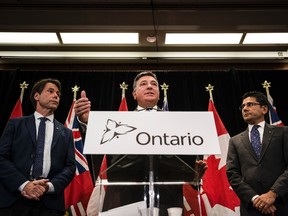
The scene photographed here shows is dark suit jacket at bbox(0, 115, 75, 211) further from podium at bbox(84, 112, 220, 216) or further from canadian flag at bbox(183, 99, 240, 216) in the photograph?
canadian flag at bbox(183, 99, 240, 216)

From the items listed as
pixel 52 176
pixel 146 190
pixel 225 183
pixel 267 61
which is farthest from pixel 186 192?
pixel 267 61

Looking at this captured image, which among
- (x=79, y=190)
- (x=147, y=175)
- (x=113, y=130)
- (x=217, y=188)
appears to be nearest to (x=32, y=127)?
(x=113, y=130)

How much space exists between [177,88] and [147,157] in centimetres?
310

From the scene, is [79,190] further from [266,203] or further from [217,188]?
[266,203]

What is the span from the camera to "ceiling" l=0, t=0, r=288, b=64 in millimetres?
3764

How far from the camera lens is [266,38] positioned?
13.8 ft

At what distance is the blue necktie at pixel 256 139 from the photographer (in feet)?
8.21

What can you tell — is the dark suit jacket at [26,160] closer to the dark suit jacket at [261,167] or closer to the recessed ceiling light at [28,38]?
the dark suit jacket at [261,167]

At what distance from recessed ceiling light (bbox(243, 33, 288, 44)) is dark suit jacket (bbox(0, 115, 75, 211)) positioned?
288 centimetres

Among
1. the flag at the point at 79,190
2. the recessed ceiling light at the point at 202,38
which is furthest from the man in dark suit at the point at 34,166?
the recessed ceiling light at the point at 202,38

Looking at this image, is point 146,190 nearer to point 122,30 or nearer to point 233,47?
point 122,30

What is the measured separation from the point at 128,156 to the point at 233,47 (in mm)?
3614

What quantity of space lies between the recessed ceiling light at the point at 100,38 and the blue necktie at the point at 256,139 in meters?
2.09

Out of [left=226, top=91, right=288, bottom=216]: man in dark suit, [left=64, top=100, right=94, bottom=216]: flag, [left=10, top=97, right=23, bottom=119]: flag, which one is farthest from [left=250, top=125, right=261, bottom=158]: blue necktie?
[left=10, top=97, right=23, bottom=119]: flag
